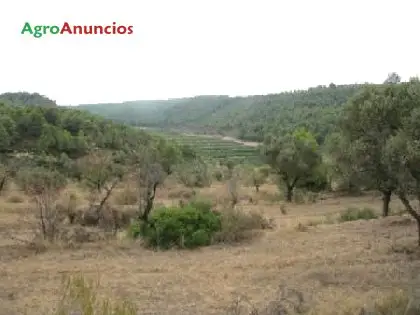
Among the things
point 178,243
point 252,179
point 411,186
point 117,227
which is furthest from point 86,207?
point 252,179

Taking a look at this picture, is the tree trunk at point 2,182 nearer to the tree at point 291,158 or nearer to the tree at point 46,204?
the tree at point 46,204

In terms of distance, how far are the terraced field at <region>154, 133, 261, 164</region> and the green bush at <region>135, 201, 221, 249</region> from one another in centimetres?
4218

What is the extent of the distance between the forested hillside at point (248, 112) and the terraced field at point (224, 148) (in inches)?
89.7

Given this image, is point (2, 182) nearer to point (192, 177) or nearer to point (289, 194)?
point (192, 177)

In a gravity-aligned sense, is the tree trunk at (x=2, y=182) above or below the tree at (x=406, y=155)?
below

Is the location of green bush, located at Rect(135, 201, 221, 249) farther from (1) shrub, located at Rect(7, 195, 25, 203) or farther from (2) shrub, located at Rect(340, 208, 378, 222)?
(1) shrub, located at Rect(7, 195, 25, 203)

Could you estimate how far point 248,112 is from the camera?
9144cm

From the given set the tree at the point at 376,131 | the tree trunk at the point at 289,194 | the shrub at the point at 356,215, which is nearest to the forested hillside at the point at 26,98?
the tree trunk at the point at 289,194

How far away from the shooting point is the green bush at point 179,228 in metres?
17.0

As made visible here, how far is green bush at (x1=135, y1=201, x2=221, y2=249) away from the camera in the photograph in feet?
55.7

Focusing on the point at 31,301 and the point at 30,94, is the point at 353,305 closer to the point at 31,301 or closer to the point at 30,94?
the point at 31,301

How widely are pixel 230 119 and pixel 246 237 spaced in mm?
77298

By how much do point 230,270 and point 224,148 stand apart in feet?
197

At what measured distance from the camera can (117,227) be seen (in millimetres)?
20750
